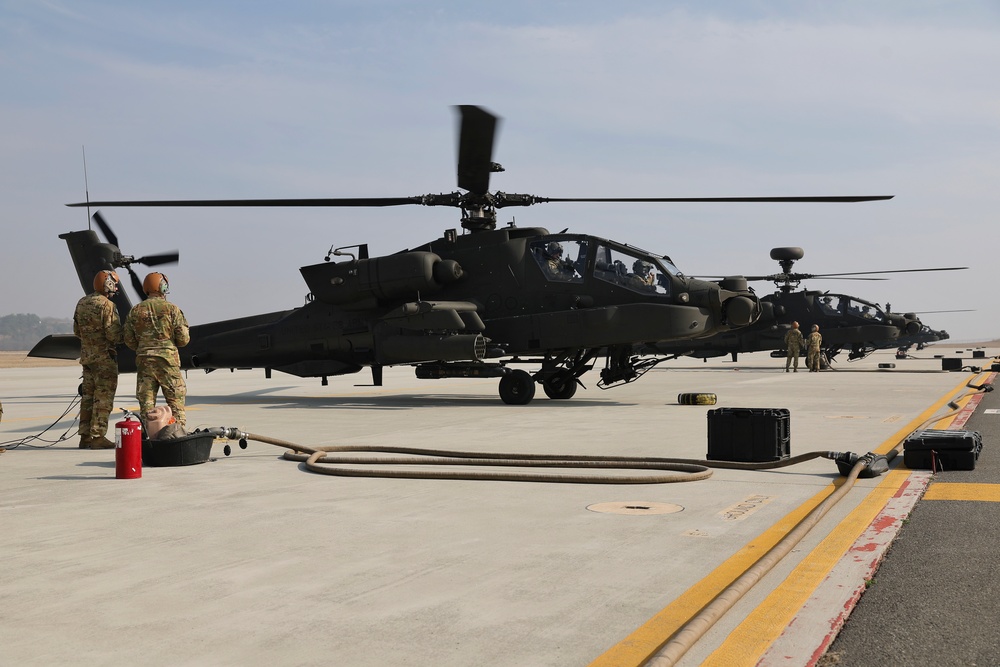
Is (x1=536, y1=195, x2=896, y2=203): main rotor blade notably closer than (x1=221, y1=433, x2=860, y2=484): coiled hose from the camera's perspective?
No

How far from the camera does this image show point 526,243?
16406 mm

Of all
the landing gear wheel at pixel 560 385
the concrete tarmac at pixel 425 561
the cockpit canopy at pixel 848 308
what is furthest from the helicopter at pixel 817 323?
the concrete tarmac at pixel 425 561

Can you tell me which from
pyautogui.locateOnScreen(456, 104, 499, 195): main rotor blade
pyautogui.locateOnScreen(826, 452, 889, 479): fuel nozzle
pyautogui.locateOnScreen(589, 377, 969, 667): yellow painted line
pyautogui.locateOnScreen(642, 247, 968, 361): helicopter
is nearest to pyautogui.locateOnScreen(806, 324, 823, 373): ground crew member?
pyautogui.locateOnScreen(642, 247, 968, 361): helicopter

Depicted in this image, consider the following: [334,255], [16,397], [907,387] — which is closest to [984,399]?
[907,387]

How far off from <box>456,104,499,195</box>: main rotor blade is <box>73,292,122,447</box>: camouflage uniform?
17.6 feet

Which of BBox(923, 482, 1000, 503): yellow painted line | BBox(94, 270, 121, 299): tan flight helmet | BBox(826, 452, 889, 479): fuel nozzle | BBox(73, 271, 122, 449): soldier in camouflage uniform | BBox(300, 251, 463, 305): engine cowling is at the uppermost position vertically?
BBox(300, 251, 463, 305): engine cowling

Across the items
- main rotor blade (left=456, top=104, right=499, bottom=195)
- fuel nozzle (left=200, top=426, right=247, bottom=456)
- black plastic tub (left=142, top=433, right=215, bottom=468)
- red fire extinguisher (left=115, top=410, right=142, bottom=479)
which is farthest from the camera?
main rotor blade (left=456, top=104, right=499, bottom=195)

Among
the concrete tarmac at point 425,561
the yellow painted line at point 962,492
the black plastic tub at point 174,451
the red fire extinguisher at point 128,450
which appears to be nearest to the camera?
the concrete tarmac at point 425,561

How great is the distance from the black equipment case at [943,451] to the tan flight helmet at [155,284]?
7370 mm

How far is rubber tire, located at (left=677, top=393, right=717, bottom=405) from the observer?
51.9ft

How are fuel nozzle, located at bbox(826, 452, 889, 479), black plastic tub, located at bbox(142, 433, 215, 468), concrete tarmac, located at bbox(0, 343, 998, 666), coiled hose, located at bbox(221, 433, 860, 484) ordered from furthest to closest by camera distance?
black plastic tub, located at bbox(142, 433, 215, 468) < fuel nozzle, located at bbox(826, 452, 889, 479) < coiled hose, located at bbox(221, 433, 860, 484) < concrete tarmac, located at bbox(0, 343, 998, 666)

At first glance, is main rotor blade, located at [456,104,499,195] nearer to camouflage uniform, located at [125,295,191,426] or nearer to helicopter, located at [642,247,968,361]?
camouflage uniform, located at [125,295,191,426]

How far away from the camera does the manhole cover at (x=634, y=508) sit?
596 cm

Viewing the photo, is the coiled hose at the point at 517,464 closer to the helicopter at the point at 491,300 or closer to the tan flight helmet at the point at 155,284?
the tan flight helmet at the point at 155,284
